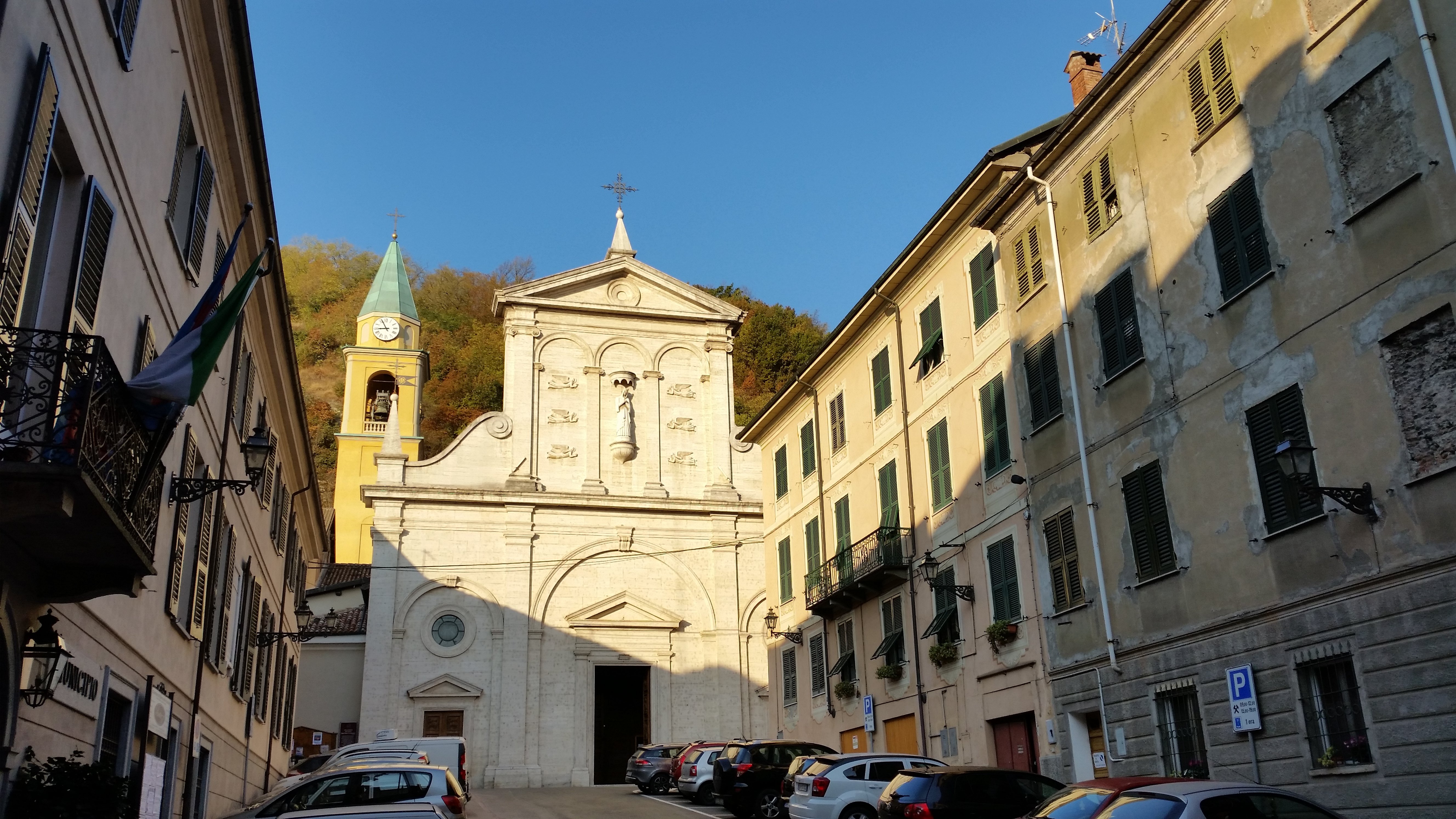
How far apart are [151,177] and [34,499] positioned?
5609mm

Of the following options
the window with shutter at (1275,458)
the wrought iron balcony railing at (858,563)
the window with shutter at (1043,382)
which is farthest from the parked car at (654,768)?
the window with shutter at (1275,458)

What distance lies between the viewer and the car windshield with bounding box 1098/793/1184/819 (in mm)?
9562

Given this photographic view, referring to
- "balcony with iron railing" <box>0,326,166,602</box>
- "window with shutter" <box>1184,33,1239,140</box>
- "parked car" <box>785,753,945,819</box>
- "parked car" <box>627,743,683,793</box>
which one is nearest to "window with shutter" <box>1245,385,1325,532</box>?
"window with shutter" <box>1184,33,1239,140</box>

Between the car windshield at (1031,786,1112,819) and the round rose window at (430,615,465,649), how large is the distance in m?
31.3

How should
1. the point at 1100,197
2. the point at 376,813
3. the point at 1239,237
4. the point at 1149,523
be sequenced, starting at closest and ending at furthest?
the point at 376,813
the point at 1239,237
the point at 1149,523
the point at 1100,197

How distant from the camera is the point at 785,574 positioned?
108 feet

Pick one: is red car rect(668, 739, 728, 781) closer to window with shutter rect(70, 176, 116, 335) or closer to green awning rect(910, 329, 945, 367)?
green awning rect(910, 329, 945, 367)

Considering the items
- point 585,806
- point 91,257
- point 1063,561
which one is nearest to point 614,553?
point 585,806

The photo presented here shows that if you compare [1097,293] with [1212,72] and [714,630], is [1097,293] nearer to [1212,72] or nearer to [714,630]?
[1212,72]

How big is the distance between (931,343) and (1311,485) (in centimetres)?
1235

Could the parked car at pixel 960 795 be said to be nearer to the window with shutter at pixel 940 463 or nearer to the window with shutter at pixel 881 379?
the window with shutter at pixel 940 463

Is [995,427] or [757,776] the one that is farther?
[757,776]

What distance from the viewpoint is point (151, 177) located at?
1234 cm

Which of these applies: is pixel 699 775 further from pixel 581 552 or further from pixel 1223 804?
pixel 1223 804
